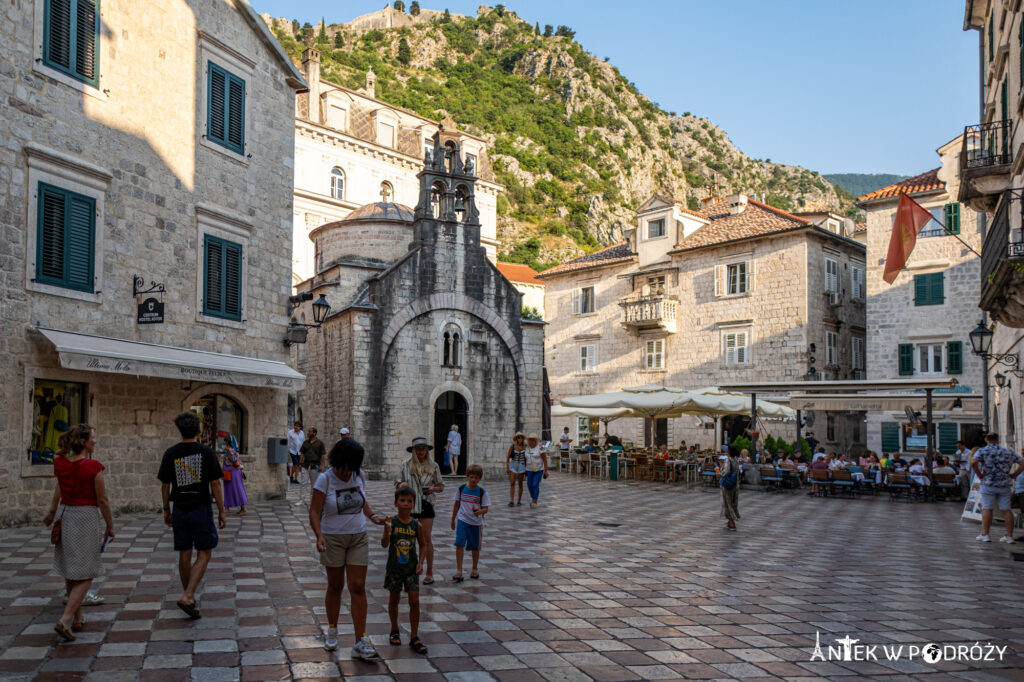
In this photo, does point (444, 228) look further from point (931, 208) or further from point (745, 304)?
point (931, 208)

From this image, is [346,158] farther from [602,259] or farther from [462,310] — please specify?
[462,310]

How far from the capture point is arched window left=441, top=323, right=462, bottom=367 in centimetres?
2577

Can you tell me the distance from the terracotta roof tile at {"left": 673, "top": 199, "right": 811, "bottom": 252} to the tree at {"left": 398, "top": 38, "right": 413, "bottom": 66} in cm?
7033

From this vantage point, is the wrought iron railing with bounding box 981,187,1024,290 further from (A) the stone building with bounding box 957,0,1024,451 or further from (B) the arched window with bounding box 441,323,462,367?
(B) the arched window with bounding box 441,323,462,367

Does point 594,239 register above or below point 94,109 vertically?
above

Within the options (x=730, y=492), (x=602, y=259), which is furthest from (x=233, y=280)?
(x=602, y=259)

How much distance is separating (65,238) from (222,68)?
17.8ft

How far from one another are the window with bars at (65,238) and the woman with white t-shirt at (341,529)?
889cm

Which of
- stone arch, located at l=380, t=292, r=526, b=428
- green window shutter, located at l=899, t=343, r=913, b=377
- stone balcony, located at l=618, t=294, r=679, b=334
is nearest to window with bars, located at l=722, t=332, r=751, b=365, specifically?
stone balcony, located at l=618, t=294, r=679, b=334

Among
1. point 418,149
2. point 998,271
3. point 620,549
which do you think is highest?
point 418,149

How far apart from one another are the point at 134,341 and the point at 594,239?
239 feet

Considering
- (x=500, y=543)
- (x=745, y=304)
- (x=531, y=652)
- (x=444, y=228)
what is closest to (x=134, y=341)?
(x=500, y=543)

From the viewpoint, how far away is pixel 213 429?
1625 centimetres

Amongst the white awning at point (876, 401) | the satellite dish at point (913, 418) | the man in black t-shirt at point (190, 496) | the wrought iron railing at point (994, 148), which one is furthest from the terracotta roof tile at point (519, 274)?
the man in black t-shirt at point (190, 496)
